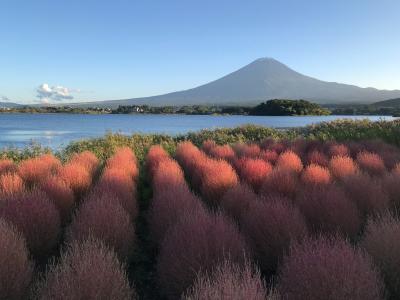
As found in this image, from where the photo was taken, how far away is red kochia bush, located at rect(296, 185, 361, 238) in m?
6.55

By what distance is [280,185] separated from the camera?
8258mm

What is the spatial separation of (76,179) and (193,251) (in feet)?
16.1

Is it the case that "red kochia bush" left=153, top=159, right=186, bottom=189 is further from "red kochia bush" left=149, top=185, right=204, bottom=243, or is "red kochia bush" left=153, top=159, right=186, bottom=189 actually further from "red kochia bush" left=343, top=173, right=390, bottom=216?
"red kochia bush" left=343, top=173, right=390, bottom=216

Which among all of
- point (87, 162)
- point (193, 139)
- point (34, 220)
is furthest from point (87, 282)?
point (193, 139)

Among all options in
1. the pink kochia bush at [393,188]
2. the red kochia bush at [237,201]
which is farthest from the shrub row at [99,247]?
the pink kochia bush at [393,188]

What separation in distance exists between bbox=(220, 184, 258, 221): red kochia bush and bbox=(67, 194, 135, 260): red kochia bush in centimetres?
165

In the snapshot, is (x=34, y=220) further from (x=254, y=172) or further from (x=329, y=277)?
(x=254, y=172)

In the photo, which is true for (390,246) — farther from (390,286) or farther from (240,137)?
(240,137)

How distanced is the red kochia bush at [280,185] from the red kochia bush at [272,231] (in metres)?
2.08

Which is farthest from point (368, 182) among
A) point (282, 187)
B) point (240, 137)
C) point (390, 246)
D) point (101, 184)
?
point (240, 137)

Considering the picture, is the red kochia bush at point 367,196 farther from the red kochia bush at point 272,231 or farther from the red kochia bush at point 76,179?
the red kochia bush at point 76,179

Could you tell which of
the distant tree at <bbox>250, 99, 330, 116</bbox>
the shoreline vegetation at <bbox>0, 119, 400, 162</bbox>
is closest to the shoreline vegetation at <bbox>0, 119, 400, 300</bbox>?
the shoreline vegetation at <bbox>0, 119, 400, 162</bbox>

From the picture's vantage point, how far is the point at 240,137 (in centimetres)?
2250

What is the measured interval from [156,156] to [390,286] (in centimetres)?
863
